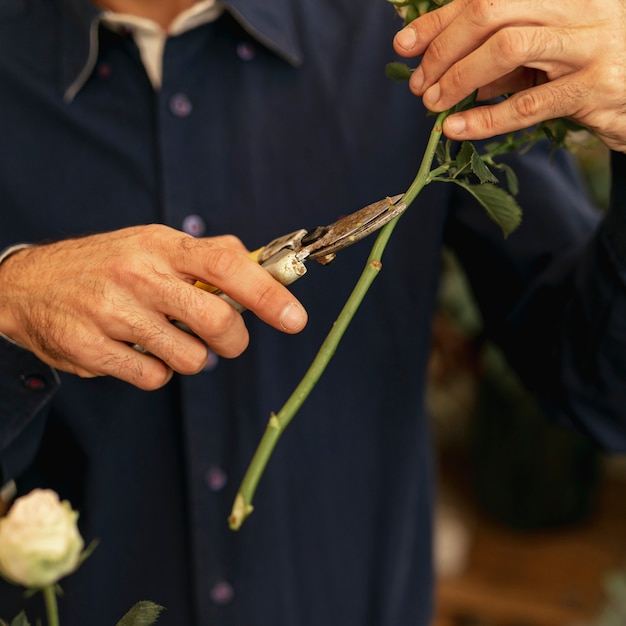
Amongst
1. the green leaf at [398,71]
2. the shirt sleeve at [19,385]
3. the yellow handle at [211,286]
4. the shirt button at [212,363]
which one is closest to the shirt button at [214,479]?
the shirt button at [212,363]

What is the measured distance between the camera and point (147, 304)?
560 mm

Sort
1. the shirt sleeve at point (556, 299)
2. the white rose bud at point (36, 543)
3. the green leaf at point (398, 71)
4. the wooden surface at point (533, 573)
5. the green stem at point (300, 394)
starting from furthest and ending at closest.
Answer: the wooden surface at point (533, 573), the shirt sleeve at point (556, 299), the green leaf at point (398, 71), the green stem at point (300, 394), the white rose bud at point (36, 543)

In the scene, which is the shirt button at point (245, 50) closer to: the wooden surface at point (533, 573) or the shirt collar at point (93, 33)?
the shirt collar at point (93, 33)

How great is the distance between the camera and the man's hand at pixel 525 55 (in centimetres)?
54

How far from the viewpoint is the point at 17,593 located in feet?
2.86

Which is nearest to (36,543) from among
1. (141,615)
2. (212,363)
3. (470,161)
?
(141,615)

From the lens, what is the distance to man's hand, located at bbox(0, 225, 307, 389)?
54cm

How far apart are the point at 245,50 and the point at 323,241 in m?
0.44

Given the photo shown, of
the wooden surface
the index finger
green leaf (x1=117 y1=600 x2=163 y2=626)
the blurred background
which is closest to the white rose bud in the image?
green leaf (x1=117 y1=600 x2=163 y2=626)

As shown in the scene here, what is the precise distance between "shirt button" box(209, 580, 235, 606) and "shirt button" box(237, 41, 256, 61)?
56cm

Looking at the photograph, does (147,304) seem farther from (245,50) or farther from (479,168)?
(245,50)

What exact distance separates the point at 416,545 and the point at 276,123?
55 centimetres

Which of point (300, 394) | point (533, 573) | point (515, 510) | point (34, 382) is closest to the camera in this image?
point (300, 394)

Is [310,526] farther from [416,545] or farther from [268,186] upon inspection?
[268,186]
